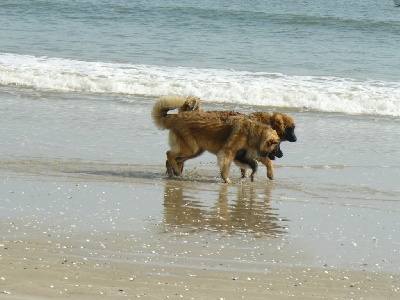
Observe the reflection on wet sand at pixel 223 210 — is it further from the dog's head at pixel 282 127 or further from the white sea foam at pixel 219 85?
the white sea foam at pixel 219 85

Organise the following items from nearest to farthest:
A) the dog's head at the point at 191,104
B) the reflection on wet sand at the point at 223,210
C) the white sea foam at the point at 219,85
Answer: the reflection on wet sand at the point at 223,210 → the dog's head at the point at 191,104 → the white sea foam at the point at 219,85

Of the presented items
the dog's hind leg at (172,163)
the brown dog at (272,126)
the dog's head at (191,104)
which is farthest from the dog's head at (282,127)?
the dog's hind leg at (172,163)

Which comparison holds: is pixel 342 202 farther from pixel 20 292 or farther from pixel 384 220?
pixel 20 292

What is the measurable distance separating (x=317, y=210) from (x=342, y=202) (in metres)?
0.51

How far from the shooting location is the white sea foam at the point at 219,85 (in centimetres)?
1580

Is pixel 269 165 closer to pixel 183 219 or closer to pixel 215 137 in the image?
pixel 215 137

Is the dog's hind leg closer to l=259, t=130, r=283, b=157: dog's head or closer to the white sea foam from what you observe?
l=259, t=130, r=283, b=157: dog's head

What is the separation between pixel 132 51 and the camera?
21.7 meters

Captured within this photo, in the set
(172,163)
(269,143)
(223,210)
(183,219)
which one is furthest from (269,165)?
(183,219)

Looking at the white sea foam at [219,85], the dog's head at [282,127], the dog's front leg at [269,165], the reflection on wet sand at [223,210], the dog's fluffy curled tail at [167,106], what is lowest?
the reflection on wet sand at [223,210]

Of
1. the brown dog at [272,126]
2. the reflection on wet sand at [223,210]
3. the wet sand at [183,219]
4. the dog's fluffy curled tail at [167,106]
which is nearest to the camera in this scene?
the wet sand at [183,219]

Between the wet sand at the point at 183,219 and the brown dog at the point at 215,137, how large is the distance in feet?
0.92

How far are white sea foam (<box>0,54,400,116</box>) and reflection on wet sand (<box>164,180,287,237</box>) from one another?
664 centimetres

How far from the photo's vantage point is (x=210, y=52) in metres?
22.0
